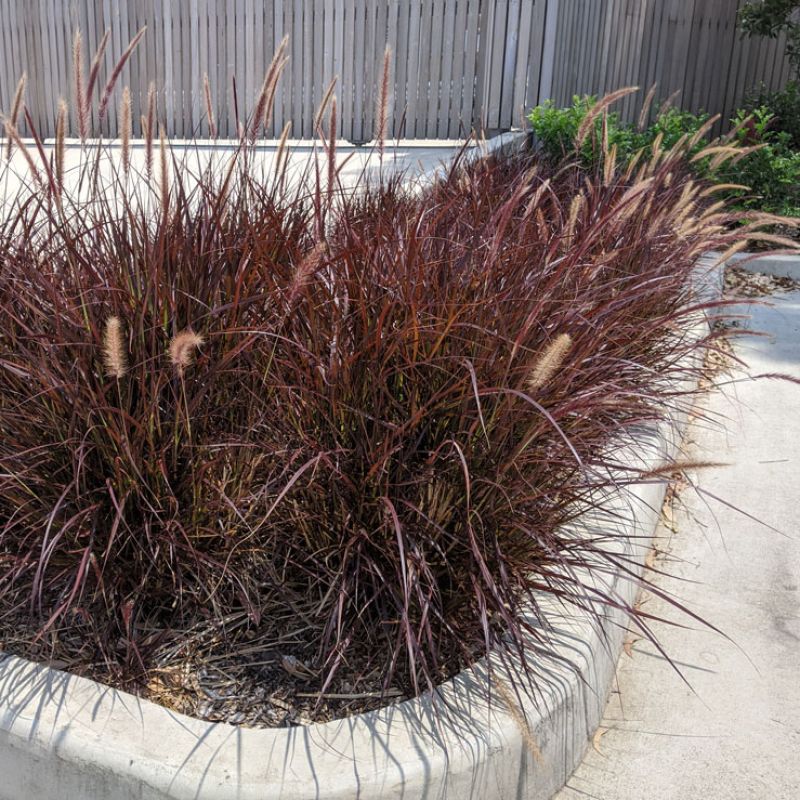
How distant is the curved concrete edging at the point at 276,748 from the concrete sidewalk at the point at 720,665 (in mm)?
248

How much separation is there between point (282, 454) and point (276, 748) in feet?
2.16

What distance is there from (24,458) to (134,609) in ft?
1.42

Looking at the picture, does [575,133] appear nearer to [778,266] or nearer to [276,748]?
[778,266]

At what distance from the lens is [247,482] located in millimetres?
2209

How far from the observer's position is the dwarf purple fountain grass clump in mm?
2002

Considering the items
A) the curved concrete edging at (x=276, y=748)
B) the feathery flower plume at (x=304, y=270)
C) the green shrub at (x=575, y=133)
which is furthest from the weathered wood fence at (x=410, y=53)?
the curved concrete edging at (x=276, y=748)

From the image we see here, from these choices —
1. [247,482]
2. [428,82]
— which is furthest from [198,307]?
[428,82]

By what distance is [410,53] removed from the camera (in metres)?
9.31

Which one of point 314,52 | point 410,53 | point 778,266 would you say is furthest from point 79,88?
point 314,52

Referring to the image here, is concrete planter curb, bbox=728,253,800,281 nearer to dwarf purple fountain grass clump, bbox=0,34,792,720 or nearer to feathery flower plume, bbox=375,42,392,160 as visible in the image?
feathery flower plume, bbox=375,42,392,160

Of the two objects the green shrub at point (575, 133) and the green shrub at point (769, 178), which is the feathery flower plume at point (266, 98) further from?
the green shrub at point (769, 178)

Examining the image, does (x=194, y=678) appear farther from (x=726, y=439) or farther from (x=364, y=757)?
(x=726, y=439)

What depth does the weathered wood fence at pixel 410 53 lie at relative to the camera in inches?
338

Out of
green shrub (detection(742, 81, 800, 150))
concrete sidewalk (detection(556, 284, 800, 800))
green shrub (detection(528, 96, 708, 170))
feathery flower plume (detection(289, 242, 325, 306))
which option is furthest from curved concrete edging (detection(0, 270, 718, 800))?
green shrub (detection(742, 81, 800, 150))
